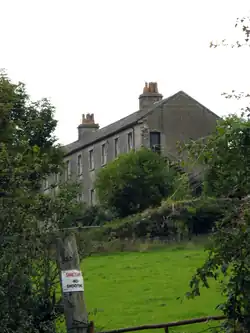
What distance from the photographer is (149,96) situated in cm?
5641

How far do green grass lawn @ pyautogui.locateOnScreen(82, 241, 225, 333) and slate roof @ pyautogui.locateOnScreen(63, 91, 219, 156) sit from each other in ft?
61.6

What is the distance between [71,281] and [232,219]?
79.8 inches

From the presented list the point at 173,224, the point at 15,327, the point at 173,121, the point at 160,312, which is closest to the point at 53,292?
the point at 15,327

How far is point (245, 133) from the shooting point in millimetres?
7066

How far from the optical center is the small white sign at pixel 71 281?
8336 mm

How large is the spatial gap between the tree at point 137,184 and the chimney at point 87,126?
17.5m

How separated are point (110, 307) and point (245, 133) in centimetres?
1637

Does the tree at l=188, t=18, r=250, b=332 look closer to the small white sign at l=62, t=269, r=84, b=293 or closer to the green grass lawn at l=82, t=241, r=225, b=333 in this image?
the small white sign at l=62, t=269, r=84, b=293

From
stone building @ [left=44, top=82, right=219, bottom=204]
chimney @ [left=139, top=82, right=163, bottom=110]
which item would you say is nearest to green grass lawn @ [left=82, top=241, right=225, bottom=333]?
stone building @ [left=44, top=82, right=219, bottom=204]

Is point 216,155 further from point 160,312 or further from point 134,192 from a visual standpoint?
point 134,192

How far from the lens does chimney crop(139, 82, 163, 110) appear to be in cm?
5612

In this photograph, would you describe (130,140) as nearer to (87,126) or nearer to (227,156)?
(87,126)

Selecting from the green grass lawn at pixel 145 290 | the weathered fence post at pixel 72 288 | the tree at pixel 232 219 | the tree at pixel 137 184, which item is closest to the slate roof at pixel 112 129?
the tree at pixel 137 184

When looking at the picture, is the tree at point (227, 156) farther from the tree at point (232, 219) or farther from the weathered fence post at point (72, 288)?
the weathered fence post at point (72, 288)
